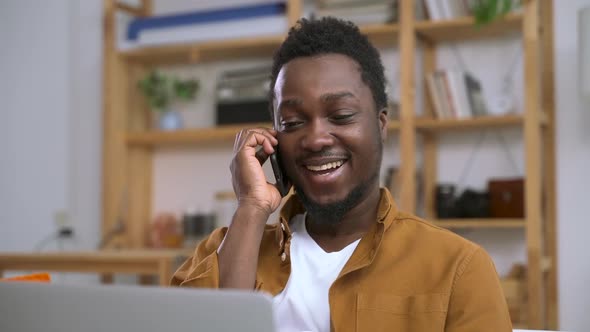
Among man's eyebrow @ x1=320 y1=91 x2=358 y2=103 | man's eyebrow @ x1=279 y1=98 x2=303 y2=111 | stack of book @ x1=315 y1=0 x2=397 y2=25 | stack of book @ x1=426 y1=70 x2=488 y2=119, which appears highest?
stack of book @ x1=315 y1=0 x2=397 y2=25

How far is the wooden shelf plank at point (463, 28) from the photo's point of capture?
131 inches

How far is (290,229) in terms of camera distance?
1426mm

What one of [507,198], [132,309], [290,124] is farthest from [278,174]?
[507,198]

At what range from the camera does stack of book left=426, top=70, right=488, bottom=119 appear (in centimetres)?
339

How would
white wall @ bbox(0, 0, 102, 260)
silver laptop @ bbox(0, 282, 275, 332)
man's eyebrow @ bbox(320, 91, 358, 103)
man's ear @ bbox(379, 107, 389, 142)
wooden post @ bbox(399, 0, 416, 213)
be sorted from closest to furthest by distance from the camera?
silver laptop @ bbox(0, 282, 275, 332) → man's eyebrow @ bbox(320, 91, 358, 103) → man's ear @ bbox(379, 107, 389, 142) → wooden post @ bbox(399, 0, 416, 213) → white wall @ bbox(0, 0, 102, 260)

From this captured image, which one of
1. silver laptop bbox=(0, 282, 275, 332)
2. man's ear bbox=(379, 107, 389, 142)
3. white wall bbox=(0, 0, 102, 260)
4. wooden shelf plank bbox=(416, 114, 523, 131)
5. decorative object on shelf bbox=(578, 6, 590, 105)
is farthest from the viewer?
white wall bbox=(0, 0, 102, 260)

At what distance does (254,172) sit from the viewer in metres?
1.42

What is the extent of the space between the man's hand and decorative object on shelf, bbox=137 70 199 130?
2684 mm

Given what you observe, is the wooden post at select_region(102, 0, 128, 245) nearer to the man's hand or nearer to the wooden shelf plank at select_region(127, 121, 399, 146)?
the wooden shelf plank at select_region(127, 121, 399, 146)

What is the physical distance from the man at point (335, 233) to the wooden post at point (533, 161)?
192 centimetres

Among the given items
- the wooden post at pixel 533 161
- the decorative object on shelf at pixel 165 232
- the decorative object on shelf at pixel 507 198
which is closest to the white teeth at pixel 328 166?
the wooden post at pixel 533 161

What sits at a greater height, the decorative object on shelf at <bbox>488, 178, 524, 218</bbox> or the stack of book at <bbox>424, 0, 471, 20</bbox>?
the stack of book at <bbox>424, 0, 471, 20</bbox>

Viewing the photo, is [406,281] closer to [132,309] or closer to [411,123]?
[132,309]

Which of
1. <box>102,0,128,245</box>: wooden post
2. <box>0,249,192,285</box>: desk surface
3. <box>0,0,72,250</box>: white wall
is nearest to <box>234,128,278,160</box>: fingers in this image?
<box>0,249,192,285</box>: desk surface
